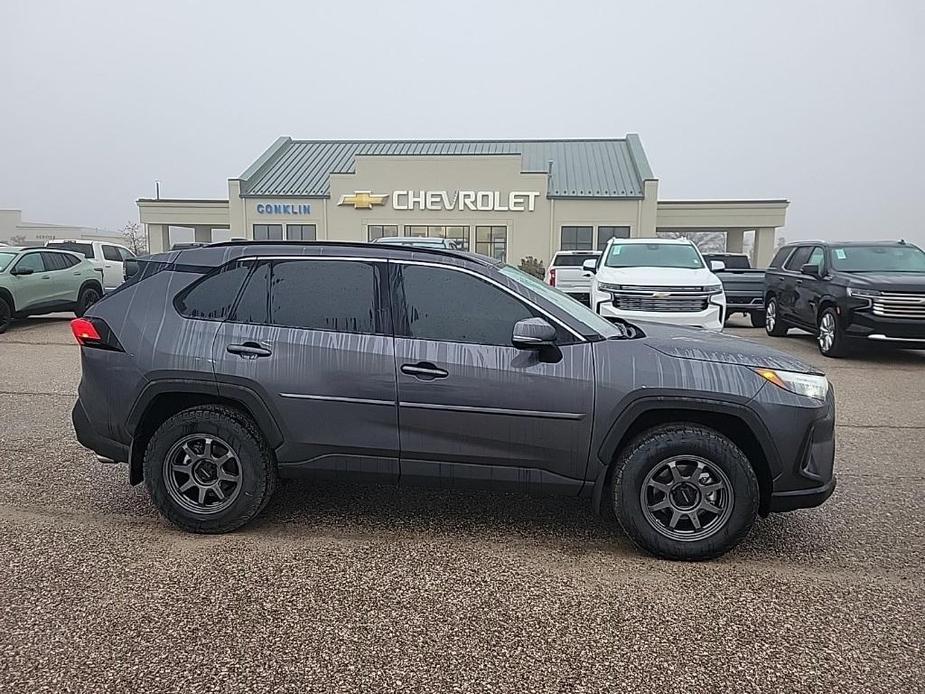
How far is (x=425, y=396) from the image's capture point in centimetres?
373

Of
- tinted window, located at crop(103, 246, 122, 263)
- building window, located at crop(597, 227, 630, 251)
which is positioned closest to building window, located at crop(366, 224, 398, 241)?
building window, located at crop(597, 227, 630, 251)

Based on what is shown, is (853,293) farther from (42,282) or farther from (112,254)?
(112,254)

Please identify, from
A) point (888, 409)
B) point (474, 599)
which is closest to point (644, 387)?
point (474, 599)

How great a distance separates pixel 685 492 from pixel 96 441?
344 centimetres

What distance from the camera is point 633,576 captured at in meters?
3.51

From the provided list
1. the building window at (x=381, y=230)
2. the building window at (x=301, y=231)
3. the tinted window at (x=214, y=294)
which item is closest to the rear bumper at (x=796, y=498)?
the tinted window at (x=214, y=294)

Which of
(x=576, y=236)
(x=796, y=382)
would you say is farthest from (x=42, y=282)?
(x=576, y=236)

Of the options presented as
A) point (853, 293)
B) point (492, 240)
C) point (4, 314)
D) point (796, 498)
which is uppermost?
point (492, 240)

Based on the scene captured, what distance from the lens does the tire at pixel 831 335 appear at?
Result: 34.4 ft

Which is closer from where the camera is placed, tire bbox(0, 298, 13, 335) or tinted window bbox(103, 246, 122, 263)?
tire bbox(0, 298, 13, 335)

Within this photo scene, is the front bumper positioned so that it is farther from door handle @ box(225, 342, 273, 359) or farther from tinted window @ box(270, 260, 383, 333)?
door handle @ box(225, 342, 273, 359)

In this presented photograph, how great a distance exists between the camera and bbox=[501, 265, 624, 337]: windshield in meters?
4.00

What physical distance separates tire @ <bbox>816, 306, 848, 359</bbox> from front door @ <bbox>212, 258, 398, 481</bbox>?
29.5 ft

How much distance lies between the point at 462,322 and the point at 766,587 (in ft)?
6.78
